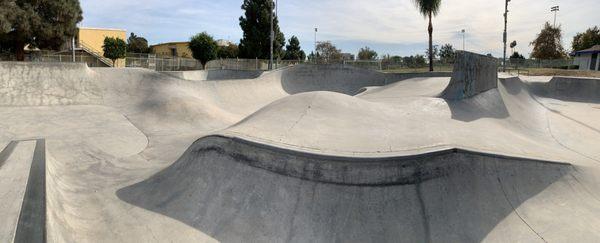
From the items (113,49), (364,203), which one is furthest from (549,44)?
(364,203)

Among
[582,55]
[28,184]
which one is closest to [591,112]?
[28,184]

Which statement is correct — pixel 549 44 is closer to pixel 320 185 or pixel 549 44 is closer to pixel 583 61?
pixel 583 61

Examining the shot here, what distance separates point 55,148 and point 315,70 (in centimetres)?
1635

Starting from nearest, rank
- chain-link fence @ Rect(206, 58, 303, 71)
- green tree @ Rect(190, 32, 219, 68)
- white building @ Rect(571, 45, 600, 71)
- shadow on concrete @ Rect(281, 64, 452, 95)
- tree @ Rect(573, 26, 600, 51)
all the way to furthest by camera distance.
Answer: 1. shadow on concrete @ Rect(281, 64, 452, 95)
2. chain-link fence @ Rect(206, 58, 303, 71)
3. green tree @ Rect(190, 32, 219, 68)
4. white building @ Rect(571, 45, 600, 71)
5. tree @ Rect(573, 26, 600, 51)

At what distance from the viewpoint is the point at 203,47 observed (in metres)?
40.8

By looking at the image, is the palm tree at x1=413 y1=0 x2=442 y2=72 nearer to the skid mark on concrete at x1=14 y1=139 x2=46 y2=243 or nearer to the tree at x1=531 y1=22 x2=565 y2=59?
the skid mark on concrete at x1=14 y1=139 x2=46 y2=243

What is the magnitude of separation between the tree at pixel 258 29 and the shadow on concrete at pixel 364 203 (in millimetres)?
36215

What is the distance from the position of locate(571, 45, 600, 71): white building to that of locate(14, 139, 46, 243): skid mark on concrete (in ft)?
186

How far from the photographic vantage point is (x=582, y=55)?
Answer: 49.6 metres

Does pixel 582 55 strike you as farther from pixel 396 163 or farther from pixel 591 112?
pixel 396 163

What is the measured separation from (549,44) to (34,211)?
6273 cm

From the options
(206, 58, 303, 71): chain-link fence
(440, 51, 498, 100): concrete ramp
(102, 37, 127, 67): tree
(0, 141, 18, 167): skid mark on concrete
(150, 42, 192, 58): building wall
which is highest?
(150, 42, 192, 58): building wall

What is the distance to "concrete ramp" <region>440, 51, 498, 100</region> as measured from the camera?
11656mm

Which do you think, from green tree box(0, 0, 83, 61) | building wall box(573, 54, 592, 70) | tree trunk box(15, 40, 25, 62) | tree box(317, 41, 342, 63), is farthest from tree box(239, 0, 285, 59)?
building wall box(573, 54, 592, 70)
